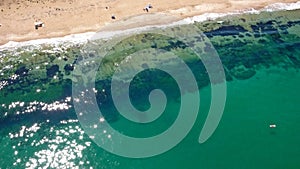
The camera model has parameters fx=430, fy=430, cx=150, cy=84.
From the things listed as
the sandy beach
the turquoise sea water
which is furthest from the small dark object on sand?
the turquoise sea water

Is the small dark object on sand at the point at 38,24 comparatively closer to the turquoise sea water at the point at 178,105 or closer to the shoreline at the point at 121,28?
the shoreline at the point at 121,28

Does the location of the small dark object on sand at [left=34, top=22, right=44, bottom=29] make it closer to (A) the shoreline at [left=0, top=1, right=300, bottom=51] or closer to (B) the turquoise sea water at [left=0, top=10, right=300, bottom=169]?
(A) the shoreline at [left=0, top=1, right=300, bottom=51]

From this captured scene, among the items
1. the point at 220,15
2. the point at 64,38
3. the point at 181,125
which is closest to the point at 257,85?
the point at 181,125

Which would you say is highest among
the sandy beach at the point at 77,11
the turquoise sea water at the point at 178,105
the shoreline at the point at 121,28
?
the sandy beach at the point at 77,11

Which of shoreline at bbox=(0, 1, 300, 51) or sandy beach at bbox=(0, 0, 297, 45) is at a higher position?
sandy beach at bbox=(0, 0, 297, 45)

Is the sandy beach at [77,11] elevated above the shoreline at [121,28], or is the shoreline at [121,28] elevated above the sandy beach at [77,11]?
the sandy beach at [77,11]

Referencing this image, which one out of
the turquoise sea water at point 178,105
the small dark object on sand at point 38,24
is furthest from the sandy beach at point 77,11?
the turquoise sea water at point 178,105

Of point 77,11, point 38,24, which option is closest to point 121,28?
point 77,11
